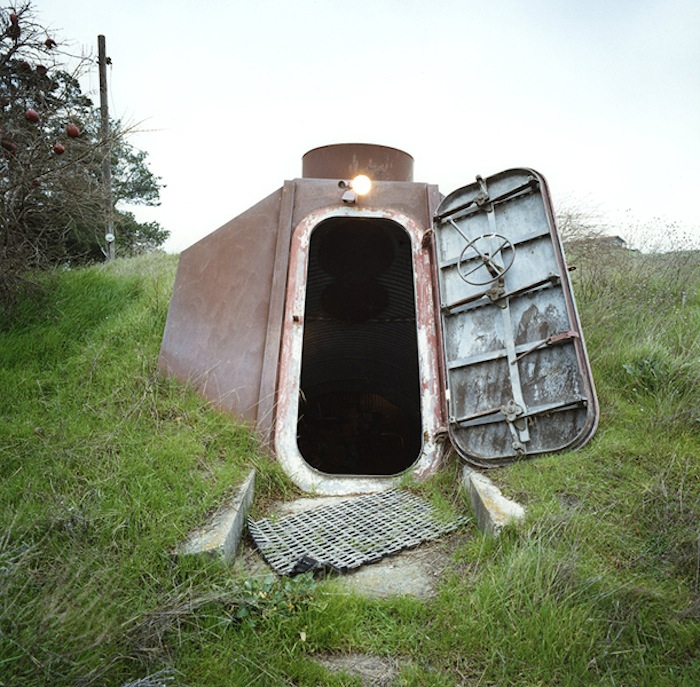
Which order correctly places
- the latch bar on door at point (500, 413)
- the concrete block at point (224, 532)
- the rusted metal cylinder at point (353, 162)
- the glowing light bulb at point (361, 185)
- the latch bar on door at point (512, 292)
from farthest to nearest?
1. the rusted metal cylinder at point (353, 162)
2. the glowing light bulb at point (361, 185)
3. the latch bar on door at point (512, 292)
4. the latch bar on door at point (500, 413)
5. the concrete block at point (224, 532)

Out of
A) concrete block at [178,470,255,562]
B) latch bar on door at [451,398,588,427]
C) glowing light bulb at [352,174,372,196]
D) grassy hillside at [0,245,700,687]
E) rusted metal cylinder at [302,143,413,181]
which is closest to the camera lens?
grassy hillside at [0,245,700,687]

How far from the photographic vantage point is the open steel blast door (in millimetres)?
3508

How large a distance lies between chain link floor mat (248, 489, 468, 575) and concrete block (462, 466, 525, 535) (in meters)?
0.16

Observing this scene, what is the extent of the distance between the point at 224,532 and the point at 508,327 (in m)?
2.27

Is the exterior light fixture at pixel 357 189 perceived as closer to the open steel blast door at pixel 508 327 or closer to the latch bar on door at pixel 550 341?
the open steel blast door at pixel 508 327

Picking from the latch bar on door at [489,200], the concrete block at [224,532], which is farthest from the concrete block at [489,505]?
the latch bar on door at [489,200]

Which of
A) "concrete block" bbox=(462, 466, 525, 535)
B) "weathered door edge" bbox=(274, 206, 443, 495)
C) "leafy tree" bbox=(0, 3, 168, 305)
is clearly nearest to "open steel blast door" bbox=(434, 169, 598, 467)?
"weathered door edge" bbox=(274, 206, 443, 495)

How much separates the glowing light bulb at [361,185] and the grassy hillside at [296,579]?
6.99ft

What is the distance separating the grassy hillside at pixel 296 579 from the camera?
6.11ft

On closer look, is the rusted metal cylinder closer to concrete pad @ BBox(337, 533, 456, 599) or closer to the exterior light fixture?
the exterior light fixture

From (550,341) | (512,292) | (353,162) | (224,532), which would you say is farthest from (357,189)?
(224,532)

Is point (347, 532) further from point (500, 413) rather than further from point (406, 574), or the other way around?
point (500, 413)

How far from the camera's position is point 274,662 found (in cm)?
193

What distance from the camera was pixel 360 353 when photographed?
7.43m
